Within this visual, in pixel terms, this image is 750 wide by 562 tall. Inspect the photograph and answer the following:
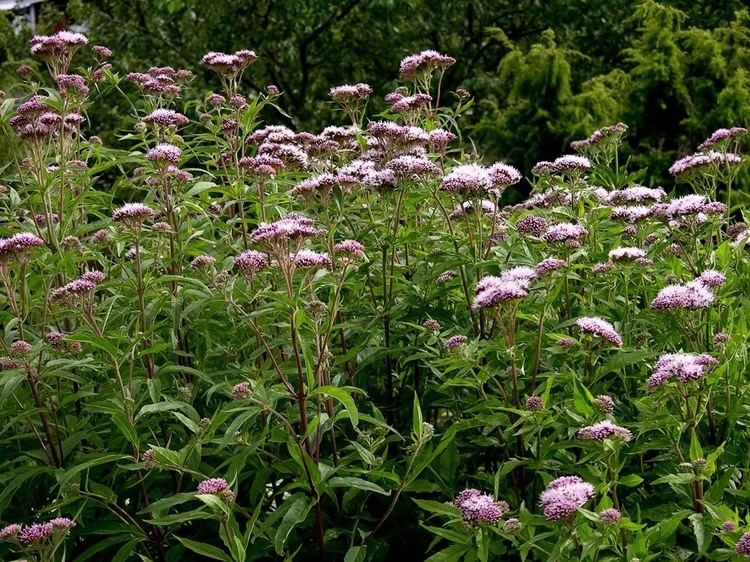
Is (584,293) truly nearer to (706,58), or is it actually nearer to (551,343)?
(551,343)

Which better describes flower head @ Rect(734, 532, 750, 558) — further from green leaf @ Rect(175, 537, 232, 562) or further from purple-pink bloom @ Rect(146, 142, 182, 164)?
purple-pink bloom @ Rect(146, 142, 182, 164)

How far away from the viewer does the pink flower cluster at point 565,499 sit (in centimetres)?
215

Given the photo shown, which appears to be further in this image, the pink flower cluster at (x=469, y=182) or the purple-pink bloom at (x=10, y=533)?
the pink flower cluster at (x=469, y=182)

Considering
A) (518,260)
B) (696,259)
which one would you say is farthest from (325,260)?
(696,259)

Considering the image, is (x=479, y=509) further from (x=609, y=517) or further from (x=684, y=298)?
(x=684, y=298)

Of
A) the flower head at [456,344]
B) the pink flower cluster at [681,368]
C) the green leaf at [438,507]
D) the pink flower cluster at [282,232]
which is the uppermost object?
the pink flower cluster at [282,232]

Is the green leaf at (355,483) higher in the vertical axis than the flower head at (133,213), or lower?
lower

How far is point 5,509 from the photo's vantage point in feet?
9.52

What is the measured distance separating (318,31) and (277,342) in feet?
30.2

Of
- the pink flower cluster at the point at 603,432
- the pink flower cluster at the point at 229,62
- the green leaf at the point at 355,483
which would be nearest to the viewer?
the pink flower cluster at the point at 603,432

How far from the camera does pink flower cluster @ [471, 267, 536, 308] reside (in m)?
2.55

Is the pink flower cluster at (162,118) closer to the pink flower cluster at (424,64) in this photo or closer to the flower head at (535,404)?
the pink flower cluster at (424,64)

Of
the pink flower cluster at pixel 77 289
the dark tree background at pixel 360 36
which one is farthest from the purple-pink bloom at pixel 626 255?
the dark tree background at pixel 360 36

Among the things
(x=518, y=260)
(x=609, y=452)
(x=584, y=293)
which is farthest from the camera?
(x=584, y=293)
